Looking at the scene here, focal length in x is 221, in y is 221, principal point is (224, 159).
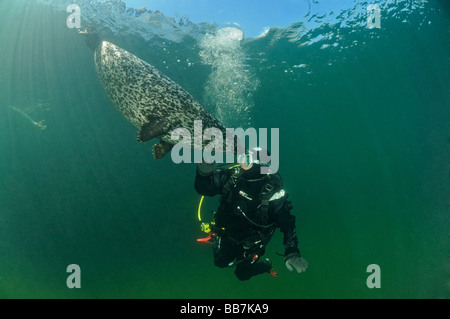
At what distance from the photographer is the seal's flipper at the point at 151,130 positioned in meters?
3.62

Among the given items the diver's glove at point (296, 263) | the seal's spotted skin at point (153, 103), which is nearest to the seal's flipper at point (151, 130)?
the seal's spotted skin at point (153, 103)

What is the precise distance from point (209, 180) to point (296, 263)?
6.88ft

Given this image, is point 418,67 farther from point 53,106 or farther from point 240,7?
point 53,106

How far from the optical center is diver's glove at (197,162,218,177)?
3968 mm

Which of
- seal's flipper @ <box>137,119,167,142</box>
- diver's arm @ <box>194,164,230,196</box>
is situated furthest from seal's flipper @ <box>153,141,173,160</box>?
diver's arm @ <box>194,164,230,196</box>

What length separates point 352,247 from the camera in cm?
3222

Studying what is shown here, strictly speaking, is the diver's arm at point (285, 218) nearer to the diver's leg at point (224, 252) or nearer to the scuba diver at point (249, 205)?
the scuba diver at point (249, 205)

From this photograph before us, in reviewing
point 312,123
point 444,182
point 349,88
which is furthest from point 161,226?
point 444,182

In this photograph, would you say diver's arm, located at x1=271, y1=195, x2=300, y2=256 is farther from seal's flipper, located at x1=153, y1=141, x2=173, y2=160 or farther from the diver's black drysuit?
seal's flipper, located at x1=153, y1=141, x2=173, y2=160

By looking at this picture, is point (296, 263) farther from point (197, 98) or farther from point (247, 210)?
point (197, 98)

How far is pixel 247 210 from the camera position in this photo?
4535 millimetres

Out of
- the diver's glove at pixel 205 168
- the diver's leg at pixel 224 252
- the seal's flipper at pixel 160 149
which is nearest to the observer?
the diver's glove at pixel 205 168

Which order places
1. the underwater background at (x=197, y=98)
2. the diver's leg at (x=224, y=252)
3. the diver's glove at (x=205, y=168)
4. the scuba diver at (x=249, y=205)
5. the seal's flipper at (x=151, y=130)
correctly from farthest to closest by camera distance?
the underwater background at (x=197, y=98) → the diver's leg at (x=224, y=252) → the scuba diver at (x=249, y=205) → the diver's glove at (x=205, y=168) → the seal's flipper at (x=151, y=130)
